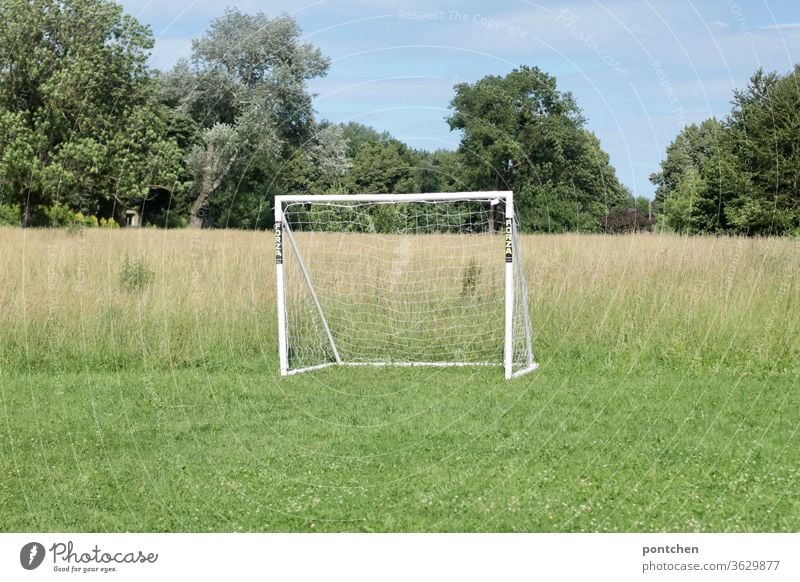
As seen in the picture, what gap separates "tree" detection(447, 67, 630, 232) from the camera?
21.0 metres

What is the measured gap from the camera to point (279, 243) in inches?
443

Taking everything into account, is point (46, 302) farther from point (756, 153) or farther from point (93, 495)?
point (756, 153)

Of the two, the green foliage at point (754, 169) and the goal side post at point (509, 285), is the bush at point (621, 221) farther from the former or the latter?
the goal side post at point (509, 285)

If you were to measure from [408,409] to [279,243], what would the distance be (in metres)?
3.36

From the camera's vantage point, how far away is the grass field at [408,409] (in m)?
5.86

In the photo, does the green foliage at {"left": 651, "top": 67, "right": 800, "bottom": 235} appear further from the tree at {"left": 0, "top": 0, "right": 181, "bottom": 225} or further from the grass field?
the tree at {"left": 0, "top": 0, "right": 181, "bottom": 225}

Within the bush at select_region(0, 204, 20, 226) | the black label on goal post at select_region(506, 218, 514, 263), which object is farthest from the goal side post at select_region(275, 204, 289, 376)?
the bush at select_region(0, 204, 20, 226)

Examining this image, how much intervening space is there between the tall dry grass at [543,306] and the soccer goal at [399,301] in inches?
22.1

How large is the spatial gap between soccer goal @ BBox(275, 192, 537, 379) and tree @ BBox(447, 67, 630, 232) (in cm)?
572

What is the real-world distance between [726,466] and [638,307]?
651 cm

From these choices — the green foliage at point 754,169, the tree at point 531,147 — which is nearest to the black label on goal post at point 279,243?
the tree at point 531,147

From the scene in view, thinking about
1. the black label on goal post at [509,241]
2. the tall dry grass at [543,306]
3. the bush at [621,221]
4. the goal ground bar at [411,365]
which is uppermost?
the bush at [621,221]

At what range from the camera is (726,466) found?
22.2 feet

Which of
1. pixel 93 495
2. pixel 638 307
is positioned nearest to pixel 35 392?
pixel 93 495
